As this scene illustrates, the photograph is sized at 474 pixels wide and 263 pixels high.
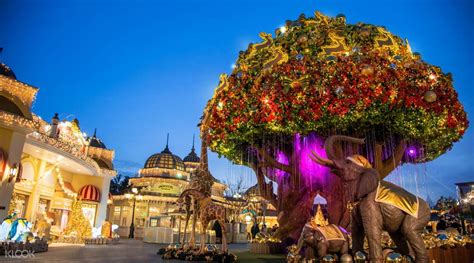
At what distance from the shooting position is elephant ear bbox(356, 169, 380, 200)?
4082 mm

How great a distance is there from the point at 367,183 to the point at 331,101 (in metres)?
3.06

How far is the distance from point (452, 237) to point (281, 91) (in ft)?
13.9

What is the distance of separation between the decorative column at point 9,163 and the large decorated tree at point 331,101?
36.4ft

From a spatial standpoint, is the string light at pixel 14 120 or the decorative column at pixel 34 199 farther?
the decorative column at pixel 34 199

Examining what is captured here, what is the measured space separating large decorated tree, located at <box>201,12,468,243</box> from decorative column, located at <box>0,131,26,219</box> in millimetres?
11105

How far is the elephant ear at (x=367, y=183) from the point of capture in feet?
13.4

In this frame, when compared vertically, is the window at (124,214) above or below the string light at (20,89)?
below

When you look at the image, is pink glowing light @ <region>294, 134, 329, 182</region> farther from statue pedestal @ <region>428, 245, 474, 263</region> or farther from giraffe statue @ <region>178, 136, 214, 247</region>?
statue pedestal @ <region>428, 245, 474, 263</region>

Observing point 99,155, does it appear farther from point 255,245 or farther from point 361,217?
point 361,217

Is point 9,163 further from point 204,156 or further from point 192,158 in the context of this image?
point 192,158

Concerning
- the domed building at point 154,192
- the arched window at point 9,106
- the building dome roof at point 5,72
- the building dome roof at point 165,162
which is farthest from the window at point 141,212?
the arched window at point 9,106

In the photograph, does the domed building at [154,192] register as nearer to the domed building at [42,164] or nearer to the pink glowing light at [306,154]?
the domed building at [42,164]

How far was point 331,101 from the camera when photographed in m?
6.84

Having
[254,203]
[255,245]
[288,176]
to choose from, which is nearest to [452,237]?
[288,176]
